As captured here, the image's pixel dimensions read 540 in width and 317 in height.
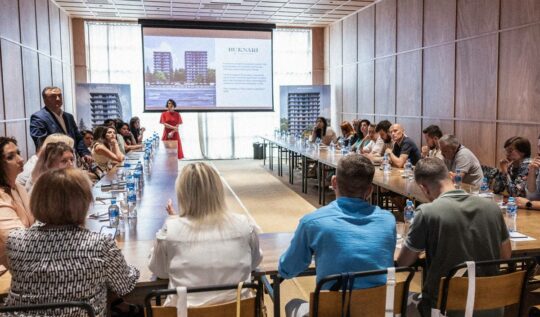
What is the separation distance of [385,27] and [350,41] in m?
1.85

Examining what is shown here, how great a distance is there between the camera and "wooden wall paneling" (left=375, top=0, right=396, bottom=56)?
30.1 ft

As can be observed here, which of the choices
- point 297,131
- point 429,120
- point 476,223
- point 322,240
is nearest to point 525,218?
point 476,223

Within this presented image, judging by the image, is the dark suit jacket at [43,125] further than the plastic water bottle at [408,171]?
No

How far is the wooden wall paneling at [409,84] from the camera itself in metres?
8.34

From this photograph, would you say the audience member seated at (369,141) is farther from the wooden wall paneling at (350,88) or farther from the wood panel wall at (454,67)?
the wooden wall paneling at (350,88)

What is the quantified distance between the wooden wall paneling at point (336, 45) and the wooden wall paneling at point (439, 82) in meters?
4.00

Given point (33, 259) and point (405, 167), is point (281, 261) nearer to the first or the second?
point (33, 259)

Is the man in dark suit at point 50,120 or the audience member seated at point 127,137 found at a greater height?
the man in dark suit at point 50,120

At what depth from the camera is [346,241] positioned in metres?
1.92

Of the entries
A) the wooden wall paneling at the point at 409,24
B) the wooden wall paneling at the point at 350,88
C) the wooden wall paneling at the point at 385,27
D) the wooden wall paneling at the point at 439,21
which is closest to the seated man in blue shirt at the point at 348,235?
the wooden wall paneling at the point at 439,21

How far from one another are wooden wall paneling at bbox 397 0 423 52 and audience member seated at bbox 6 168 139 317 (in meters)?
7.46

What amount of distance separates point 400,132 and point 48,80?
21.3ft

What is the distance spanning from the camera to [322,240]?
76.5 inches

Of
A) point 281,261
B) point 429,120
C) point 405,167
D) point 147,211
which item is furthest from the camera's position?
point 429,120
